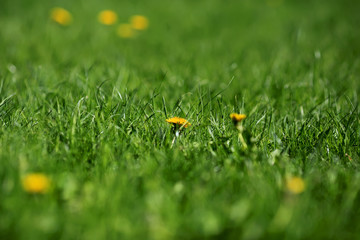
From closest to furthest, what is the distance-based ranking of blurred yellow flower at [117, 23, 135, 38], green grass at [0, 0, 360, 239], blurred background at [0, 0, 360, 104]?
1. green grass at [0, 0, 360, 239]
2. blurred background at [0, 0, 360, 104]
3. blurred yellow flower at [117, 23, 135, 38]

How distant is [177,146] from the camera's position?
1.83 meters

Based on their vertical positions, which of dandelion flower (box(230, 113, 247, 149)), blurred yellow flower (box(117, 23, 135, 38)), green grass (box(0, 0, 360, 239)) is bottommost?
blurred yellow flower (box(117, 23, 135, 38))

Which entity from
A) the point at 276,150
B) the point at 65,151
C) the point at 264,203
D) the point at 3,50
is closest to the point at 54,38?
the point at 3,50

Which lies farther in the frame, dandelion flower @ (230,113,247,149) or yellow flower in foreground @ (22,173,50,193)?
dandelion flower @ (230,113,247,149)

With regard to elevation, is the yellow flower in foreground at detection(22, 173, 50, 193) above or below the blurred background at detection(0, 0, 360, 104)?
above

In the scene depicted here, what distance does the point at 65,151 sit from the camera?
173cm

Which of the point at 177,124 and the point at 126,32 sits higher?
the point at 177,124

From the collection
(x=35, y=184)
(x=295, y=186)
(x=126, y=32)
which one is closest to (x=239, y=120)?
(x=295, y=186)

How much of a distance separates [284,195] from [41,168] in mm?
929

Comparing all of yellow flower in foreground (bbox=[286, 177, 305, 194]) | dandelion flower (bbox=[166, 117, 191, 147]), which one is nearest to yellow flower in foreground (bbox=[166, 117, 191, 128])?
dandelion flower (bbox=[166, 117, 191, 147])

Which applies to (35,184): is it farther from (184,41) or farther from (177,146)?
(184,41)

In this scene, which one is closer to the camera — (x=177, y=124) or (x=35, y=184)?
(x=35, y=184)

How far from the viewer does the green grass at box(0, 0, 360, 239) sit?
A: 4.26ft

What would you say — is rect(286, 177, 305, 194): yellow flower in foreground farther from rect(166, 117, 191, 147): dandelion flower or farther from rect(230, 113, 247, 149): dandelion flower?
rect(166, 117, 191, 147): dandelion flower
